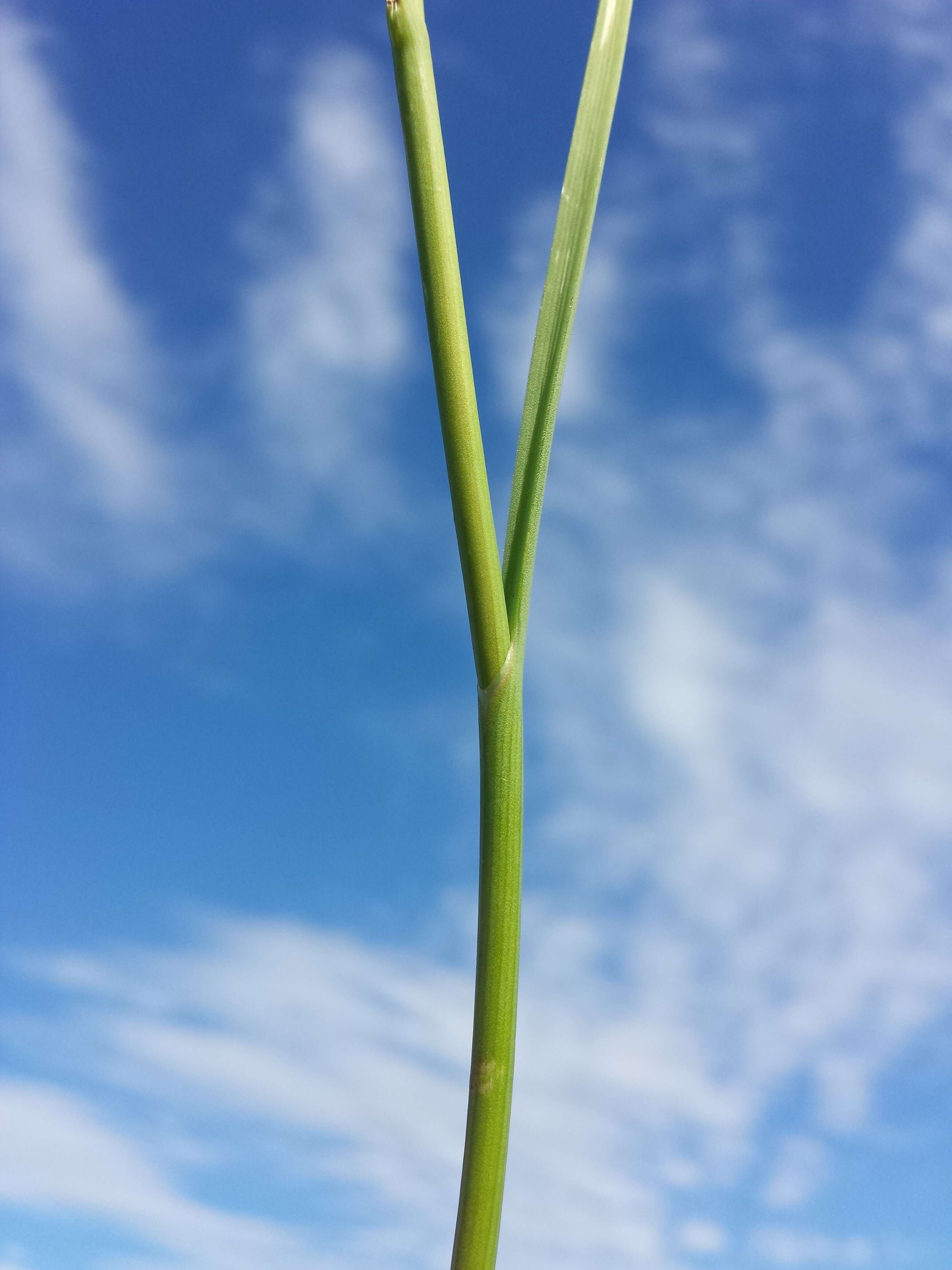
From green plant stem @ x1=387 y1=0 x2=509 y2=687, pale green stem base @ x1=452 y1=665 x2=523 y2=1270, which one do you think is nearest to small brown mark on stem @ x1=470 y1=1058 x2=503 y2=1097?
pale green stem base @ x1=452 y1=665 x2=523 y2=1270

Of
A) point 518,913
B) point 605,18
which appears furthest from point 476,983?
point 605,18

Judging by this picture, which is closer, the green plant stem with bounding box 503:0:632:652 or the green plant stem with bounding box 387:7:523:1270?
the green plant stem with bounding box 387:7:523:1270

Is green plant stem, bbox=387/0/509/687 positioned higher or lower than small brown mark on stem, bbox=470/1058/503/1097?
higher

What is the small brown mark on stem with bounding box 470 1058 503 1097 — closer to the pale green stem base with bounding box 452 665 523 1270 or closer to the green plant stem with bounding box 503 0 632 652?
the pale green stem base with bounding box 452 665 523 1270

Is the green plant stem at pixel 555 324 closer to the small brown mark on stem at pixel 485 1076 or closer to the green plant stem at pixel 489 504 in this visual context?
the green plant stem at pixel 489 504

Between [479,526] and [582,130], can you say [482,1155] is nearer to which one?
[479,526]

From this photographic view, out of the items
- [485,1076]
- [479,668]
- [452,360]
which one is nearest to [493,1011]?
[485,1076]

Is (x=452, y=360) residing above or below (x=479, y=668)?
above

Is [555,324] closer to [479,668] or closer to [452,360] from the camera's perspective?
[452,360]
